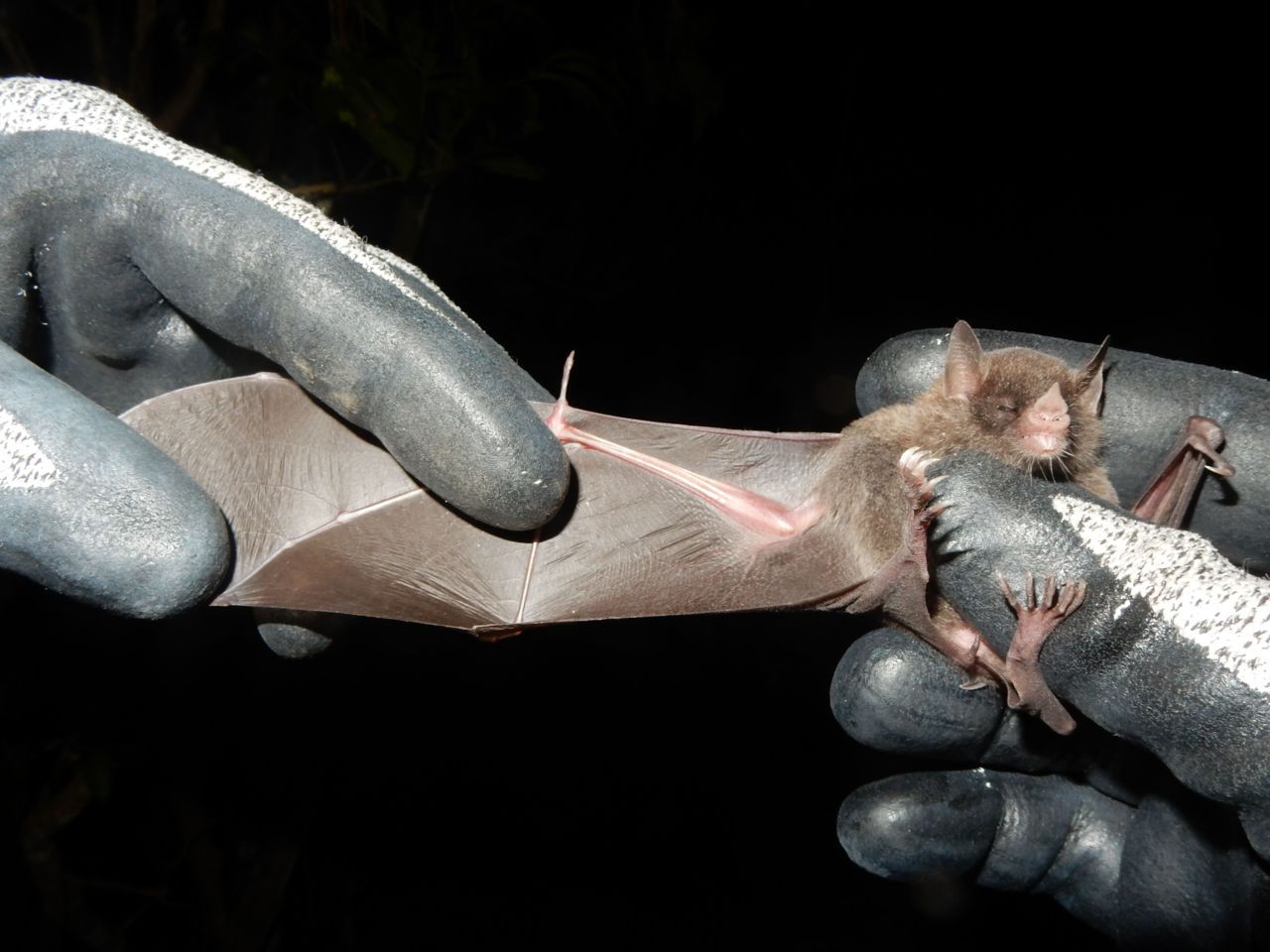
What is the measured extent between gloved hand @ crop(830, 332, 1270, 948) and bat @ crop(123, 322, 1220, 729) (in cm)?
10

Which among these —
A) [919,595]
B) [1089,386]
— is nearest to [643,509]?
[919,595]

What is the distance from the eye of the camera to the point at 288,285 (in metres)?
1.37

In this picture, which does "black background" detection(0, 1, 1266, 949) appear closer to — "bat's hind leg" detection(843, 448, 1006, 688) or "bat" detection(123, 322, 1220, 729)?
"bat" detection(123, 322, 1220, 729)

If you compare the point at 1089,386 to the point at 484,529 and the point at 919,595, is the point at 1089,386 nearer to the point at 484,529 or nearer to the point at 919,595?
the point at 919,595

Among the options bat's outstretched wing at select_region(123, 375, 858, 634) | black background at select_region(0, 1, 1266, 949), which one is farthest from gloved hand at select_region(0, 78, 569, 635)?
black background at select_region(0, 1, 1266, 949)

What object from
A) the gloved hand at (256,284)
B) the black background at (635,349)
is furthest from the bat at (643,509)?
the black background at (635,349)

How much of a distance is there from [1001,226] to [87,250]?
9.66ft

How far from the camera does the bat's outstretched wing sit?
4.92 ft

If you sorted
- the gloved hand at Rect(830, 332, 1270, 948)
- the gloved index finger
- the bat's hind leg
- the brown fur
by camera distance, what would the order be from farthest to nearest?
the brown fur → the bat's hind leg → the gloved index finger → the gloved hand at Rect(830, 332, 1270, 948)

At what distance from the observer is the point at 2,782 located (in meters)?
2.69

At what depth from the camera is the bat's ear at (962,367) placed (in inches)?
72.7

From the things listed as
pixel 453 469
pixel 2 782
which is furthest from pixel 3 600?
pixel 453 469

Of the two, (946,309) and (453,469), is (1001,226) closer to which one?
(946,309)

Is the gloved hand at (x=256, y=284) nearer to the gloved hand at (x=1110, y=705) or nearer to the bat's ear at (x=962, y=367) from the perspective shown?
the gloved hand at (x=1110, y=705)
